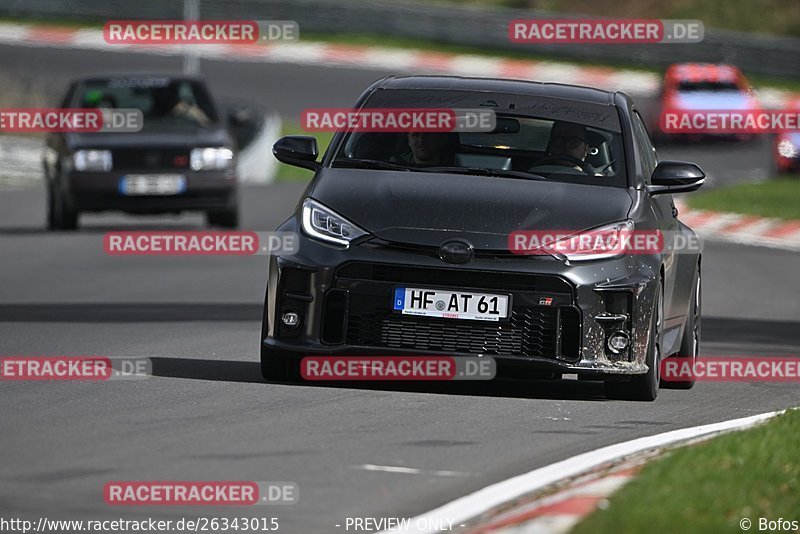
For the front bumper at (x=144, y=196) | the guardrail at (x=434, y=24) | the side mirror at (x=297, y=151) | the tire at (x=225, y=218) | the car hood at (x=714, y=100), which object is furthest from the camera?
the guardrail at (x=434, y=24)

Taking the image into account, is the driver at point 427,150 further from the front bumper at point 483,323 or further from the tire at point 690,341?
the tire at point 690,341

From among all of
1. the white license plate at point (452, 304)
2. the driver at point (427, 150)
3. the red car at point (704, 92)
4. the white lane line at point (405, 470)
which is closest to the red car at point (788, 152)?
the red car at point (704, 92)

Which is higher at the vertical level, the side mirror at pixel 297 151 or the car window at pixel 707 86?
the side mirror at pixel 297 151

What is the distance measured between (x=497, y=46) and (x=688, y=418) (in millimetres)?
41835

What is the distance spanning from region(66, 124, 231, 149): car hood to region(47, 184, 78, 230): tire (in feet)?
2.26

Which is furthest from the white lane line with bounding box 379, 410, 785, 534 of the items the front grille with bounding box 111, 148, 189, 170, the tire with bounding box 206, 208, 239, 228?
the tire with bounding box 206, 208, 239, 228

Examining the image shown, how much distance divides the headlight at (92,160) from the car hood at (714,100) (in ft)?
63.4

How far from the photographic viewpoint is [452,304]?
9250mm

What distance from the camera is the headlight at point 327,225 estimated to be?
9.40 metres

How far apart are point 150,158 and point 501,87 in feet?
35.6

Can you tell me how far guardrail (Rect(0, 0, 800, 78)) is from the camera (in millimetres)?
49469

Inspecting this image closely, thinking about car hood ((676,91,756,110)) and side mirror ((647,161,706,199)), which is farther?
car hood ((676,91,756,110))

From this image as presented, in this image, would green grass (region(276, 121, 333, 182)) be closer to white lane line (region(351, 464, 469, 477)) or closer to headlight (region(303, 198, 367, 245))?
headlight (region(303, 198, 367, 245))

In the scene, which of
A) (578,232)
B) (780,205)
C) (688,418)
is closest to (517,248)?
(578,232)
